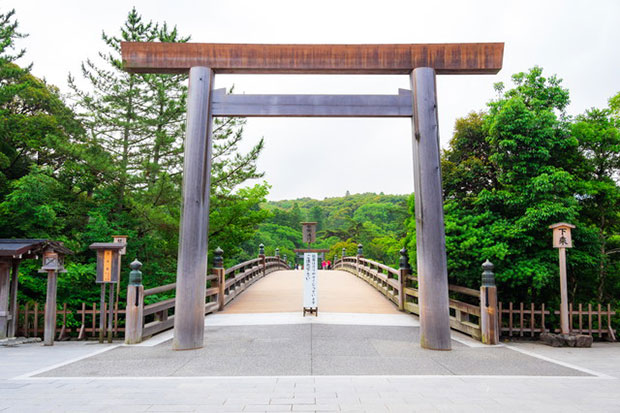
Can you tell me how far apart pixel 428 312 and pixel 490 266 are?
175 centimetres

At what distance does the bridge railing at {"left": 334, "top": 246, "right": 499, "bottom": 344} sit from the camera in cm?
673

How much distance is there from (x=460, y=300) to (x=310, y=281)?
146 inches

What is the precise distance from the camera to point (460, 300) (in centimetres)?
948

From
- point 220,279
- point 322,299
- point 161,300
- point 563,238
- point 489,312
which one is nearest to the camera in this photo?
point 489,312

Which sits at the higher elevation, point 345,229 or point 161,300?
point 345,229

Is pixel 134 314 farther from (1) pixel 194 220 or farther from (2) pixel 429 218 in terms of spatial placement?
(2) pixel 429 218

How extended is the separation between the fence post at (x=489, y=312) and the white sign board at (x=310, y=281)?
11.4 feet

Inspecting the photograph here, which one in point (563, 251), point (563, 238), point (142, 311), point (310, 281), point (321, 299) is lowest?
point (321, 299)

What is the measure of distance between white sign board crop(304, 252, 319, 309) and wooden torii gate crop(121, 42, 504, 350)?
3.13 metres

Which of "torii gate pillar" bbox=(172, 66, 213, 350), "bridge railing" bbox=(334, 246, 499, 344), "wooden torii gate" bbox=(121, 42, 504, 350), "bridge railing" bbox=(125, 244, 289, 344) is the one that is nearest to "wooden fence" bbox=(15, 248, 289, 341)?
"bridge railing" bbox=(125, 244, 289, 344)

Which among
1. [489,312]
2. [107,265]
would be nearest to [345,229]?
[489,312]

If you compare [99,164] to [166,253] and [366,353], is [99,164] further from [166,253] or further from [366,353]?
[366,353]

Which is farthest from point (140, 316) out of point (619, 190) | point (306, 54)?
point (619, 190)

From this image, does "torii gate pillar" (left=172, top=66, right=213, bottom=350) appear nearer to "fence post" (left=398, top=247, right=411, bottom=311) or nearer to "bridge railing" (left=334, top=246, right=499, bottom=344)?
"bridge railing" (left=334, top=246, right=499, bottom=344)
